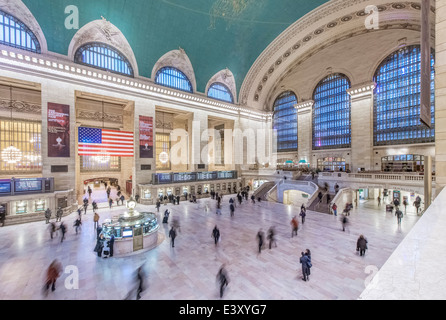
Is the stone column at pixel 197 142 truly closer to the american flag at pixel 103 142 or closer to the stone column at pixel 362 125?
the american flag at pixel 103 142

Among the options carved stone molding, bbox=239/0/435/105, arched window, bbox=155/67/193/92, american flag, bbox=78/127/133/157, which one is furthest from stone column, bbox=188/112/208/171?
carved stone molding, bbox=239/0/435/105

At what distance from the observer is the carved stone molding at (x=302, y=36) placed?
21906mm

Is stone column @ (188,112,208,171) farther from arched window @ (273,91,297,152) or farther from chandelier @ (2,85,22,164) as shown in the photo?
chandelier @ (2,85,22,164)

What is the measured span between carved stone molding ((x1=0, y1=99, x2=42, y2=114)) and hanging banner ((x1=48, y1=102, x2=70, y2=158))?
6.61 metres

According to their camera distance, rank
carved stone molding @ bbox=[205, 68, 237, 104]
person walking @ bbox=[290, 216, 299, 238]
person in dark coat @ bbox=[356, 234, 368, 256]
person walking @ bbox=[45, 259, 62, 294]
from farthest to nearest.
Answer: carved stone molding @ bbox=[205, 68, 237, 104], person walking @ bbox=[290, 216, 299, 238], person in dark coat @ bbox=[356, 234, 368, 256], person walking @ bbox=[45, 259, 62, 294]

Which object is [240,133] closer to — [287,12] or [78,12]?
[287,12]

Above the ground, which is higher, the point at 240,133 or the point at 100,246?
the point at 240,133

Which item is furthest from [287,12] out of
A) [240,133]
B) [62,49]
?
[62,49]

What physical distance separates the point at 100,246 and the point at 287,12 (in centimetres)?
2925

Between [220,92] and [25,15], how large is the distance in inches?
817

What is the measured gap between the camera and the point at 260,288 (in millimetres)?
6281

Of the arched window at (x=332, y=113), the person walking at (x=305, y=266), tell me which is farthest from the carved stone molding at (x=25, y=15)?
the arched window at (x=332, y=113)

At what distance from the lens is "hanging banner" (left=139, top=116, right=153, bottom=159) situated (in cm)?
2098

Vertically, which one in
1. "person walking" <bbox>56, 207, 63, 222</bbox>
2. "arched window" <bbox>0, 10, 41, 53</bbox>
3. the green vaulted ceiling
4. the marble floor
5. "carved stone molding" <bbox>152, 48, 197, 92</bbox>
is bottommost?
the marble floor
